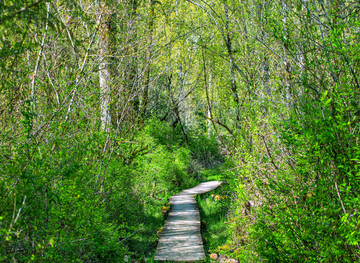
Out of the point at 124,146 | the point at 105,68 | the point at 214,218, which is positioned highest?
the point at 105,68

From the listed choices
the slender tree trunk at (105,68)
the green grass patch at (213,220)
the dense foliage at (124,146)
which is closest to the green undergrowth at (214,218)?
the green grass patch at (213,220)

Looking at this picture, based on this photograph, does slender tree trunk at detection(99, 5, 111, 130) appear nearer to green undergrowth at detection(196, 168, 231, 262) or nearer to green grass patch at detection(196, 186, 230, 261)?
green undergrowth at detection(196, 168, 231, 262)

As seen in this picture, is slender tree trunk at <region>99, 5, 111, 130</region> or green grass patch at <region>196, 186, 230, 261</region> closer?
slender tree trunk at <region>99, 5, 111, 130</region>

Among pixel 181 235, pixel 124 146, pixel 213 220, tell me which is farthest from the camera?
pixel 213 220

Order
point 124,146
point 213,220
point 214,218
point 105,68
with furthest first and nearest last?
point 214,218
point 213,220
point 124,146
point 105,68

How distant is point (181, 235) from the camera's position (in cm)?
686

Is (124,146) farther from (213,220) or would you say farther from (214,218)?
(214,218)

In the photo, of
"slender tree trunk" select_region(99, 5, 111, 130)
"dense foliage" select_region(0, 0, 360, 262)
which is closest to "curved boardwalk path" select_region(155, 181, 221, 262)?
"dense foliage" select_region(0, 0, 360, 262)

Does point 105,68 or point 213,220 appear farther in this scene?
point 213,220

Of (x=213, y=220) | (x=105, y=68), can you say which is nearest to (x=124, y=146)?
(x=105, y=68)

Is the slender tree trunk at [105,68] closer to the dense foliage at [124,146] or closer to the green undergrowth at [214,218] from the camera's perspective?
the dense foliage at [124,146]

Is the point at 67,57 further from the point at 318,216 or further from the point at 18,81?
the point at 318,216

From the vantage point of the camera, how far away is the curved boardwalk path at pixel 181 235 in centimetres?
566

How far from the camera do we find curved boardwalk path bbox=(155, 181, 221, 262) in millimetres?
5656
